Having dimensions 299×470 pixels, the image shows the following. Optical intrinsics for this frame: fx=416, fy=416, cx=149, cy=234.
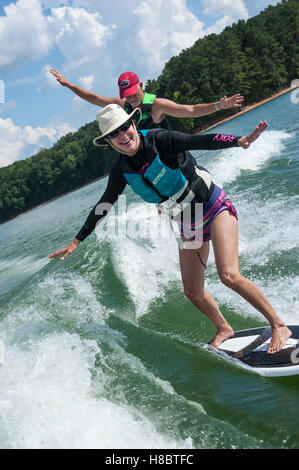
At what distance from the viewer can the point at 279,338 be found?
3.73 metres

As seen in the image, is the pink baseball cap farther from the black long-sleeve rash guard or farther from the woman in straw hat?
the black long-sleeve rash guard

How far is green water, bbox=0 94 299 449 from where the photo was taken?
3008 mm

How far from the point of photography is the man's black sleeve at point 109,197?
374cm

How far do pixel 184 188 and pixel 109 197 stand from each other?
0.73m

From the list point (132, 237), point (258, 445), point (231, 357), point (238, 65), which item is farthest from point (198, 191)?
point (238, 65)

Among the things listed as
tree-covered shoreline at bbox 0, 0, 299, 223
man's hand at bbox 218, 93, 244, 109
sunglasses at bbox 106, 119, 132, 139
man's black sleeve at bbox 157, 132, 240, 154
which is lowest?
man's black sleeve at bbox 157, 132, 240, 154

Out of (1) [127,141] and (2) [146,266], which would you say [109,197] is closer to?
(1) [127,141]

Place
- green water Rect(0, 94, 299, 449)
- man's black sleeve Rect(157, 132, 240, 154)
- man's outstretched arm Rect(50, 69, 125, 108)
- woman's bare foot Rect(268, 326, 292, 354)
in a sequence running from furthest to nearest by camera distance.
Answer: man's outstretched arm Rect(50, 69, 125, 108), woman's bare foot Rect(268, 326, 292, 354), man's black sleeve Rect(157, 132, 240, 154), green water Rect(0, 94, 299, 449)

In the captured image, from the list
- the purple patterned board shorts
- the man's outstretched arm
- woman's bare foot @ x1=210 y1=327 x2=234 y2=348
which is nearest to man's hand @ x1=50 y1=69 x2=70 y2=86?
the man's outstretched arm

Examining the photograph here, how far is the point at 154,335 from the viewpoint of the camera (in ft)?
16.3

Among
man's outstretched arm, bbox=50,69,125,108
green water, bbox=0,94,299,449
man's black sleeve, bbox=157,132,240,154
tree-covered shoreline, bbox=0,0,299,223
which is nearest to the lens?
green water, bbox=0,94,299,449

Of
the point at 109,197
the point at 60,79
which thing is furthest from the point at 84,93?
the point at 109,197
